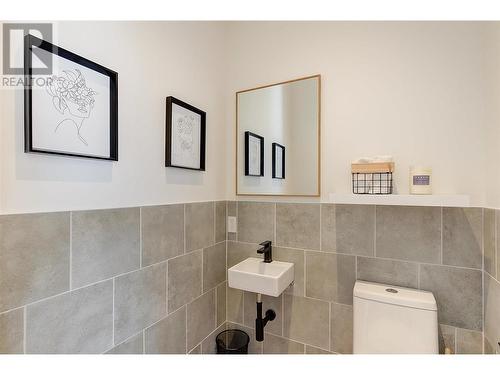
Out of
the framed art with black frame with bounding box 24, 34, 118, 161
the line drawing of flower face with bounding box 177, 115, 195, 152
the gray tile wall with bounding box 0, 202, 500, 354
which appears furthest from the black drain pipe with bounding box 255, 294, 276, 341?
the framed art with black frame with bounding box 24, 34, 118, 161

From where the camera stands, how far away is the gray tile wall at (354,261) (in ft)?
3.71

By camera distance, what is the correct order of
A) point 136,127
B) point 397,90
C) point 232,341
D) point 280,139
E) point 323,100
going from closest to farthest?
point 136,127 < point 397,90 < point 323,100 < point 280,139 < point 232,341

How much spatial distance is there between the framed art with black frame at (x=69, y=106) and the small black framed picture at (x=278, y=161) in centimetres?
89

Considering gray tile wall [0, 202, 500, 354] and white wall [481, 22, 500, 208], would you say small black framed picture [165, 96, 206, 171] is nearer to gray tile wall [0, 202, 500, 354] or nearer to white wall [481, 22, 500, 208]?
gray tile wall [0, 202, 500, 354]

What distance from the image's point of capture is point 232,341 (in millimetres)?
1635

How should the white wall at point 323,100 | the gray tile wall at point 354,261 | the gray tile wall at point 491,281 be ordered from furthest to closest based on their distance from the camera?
the gray tile wall at point 354,261, the gray tile wall at point 491,281, the white wall at point 323,100

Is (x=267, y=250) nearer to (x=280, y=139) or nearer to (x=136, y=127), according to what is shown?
(x=280, y=139)

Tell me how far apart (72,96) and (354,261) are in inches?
57.2

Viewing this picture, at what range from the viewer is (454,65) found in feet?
3.80

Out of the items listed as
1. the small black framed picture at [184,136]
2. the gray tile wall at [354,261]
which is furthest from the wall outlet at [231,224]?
the small black framed picture at [184,136]

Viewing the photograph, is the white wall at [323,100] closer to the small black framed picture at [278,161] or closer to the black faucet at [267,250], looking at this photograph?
the small black framed picture at [278,161]

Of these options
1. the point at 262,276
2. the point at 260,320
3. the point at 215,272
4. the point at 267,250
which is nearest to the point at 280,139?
the point at 267,250
